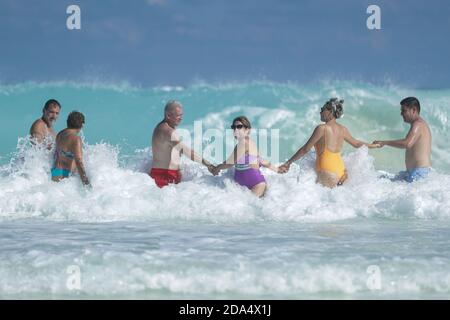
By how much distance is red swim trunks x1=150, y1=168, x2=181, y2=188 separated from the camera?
755 centimetres

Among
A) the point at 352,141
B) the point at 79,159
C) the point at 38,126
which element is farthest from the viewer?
the point at 38,126

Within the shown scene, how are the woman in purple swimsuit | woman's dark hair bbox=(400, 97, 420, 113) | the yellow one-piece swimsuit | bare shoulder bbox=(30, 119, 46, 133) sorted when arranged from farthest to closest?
bare shoulder bbox=(30, 119, 46, 133)
woman's dark hair bbox=(400, 97, 420, 113)
the yellow one-piece swimsuit
the woman in purple swimsuit

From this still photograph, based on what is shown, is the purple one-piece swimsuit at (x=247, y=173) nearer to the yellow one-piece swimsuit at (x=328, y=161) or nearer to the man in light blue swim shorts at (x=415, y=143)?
the yellow one-piece swimsuit at (x=328, y=161)

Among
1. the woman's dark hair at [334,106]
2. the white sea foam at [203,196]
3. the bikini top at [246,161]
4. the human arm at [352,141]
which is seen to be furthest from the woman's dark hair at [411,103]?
the bikini top at [246,161]

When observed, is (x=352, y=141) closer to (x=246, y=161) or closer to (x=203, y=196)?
(x=246, y=161)

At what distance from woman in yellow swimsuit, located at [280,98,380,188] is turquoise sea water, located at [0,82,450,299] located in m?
0.17

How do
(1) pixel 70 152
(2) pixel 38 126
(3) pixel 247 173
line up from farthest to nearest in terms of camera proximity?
(2) pixel 38 126, (1) pixel 70 152, (3) pixel 247 173

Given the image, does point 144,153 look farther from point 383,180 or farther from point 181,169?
point 383,180

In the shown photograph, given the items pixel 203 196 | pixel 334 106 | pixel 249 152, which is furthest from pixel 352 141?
pixel 203 196

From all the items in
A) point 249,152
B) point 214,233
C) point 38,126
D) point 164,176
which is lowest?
point 214,233

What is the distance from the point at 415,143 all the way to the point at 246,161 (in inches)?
84.3

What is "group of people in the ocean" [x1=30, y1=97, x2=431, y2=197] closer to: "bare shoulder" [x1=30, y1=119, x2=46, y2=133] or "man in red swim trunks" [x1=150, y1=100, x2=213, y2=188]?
"man in red swim trunks" [x1=150, y1=100, x2=213, y2=188]

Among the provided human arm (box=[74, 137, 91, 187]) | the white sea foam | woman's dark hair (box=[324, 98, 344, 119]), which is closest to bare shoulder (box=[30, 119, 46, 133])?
the white sea foam

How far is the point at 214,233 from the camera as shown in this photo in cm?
568
